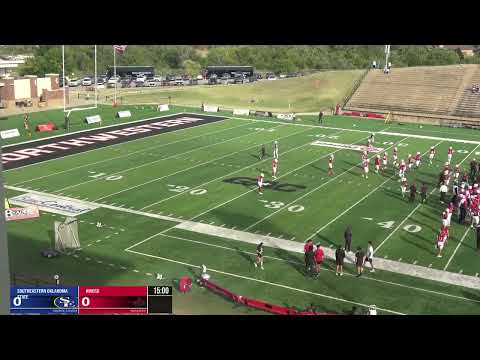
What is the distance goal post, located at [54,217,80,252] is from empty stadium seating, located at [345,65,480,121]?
39.8 m

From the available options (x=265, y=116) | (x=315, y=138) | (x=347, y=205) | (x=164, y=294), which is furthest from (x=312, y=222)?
(x=265, y=116)

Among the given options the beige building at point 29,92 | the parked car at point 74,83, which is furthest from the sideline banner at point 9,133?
the parked car at point 74,83

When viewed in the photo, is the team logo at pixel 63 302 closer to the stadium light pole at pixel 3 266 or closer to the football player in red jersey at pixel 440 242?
the stadium light pole at pixel 3 266

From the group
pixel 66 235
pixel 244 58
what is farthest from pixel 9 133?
pixel 244 58

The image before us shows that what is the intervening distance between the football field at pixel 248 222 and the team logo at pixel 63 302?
158 cm

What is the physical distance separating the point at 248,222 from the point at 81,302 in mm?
7997

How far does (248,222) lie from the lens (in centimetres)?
2198

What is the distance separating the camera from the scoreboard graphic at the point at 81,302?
15.2m

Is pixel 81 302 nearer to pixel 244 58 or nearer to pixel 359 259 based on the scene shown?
pixel 359 259

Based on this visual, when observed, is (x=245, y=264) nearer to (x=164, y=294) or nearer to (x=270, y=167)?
(x=164, y=294)

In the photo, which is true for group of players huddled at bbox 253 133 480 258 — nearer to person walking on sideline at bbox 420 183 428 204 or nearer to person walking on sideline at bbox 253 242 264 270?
person walking on sideline at bbox 420 183 428 204

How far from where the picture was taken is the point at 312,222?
22094 millimetres

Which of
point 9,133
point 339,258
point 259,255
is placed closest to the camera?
point 339,258

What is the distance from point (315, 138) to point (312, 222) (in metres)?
17.9
